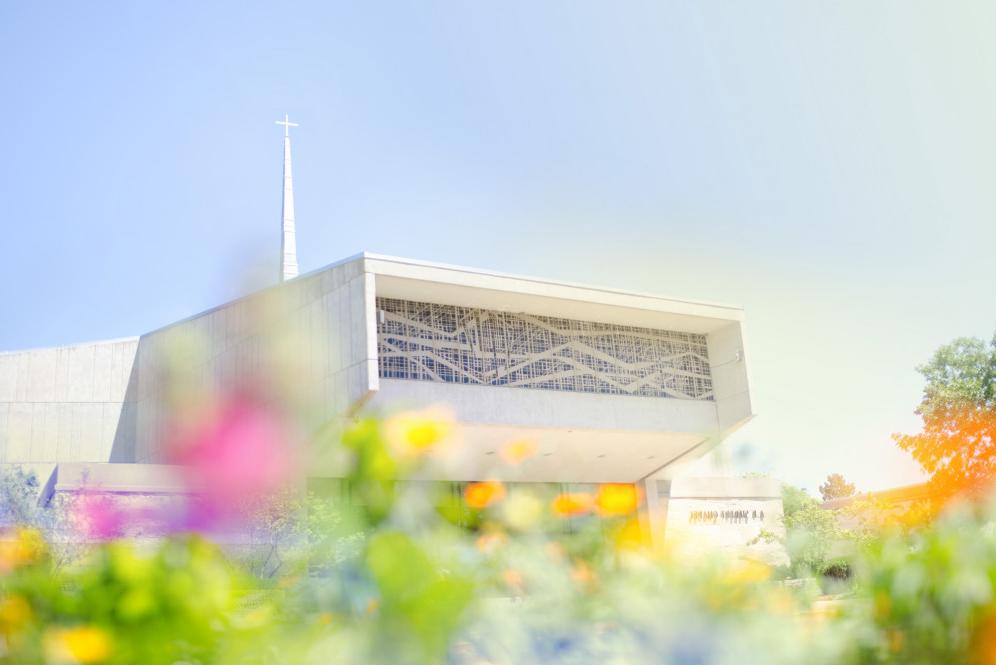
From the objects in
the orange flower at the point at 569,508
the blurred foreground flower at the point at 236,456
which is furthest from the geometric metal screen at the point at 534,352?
the orange flower at the point at 569,508

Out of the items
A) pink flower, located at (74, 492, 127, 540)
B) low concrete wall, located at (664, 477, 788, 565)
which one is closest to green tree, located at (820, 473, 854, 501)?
low concrete wall, located at (664, 477, 788, 565)

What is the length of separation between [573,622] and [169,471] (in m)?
20.6

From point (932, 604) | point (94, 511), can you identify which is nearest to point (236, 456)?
point (94, 511)

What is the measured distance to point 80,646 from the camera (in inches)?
40.4

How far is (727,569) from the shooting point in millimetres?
1683

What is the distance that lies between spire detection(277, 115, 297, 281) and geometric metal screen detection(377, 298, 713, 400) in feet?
70.1

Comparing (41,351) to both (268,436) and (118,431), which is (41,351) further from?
(268,436)

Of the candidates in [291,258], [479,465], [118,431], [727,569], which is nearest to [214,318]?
[118,431]

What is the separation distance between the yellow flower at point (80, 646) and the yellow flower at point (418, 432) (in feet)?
1.35

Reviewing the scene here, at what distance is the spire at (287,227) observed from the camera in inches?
1726

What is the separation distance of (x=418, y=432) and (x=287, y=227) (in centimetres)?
4420

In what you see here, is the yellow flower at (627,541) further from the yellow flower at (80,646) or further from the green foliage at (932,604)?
the yellow flower at (80,646)

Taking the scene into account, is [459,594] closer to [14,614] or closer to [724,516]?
[14,614]

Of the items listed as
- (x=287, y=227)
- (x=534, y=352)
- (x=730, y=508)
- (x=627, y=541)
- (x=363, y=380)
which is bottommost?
(x=627, y=541)
